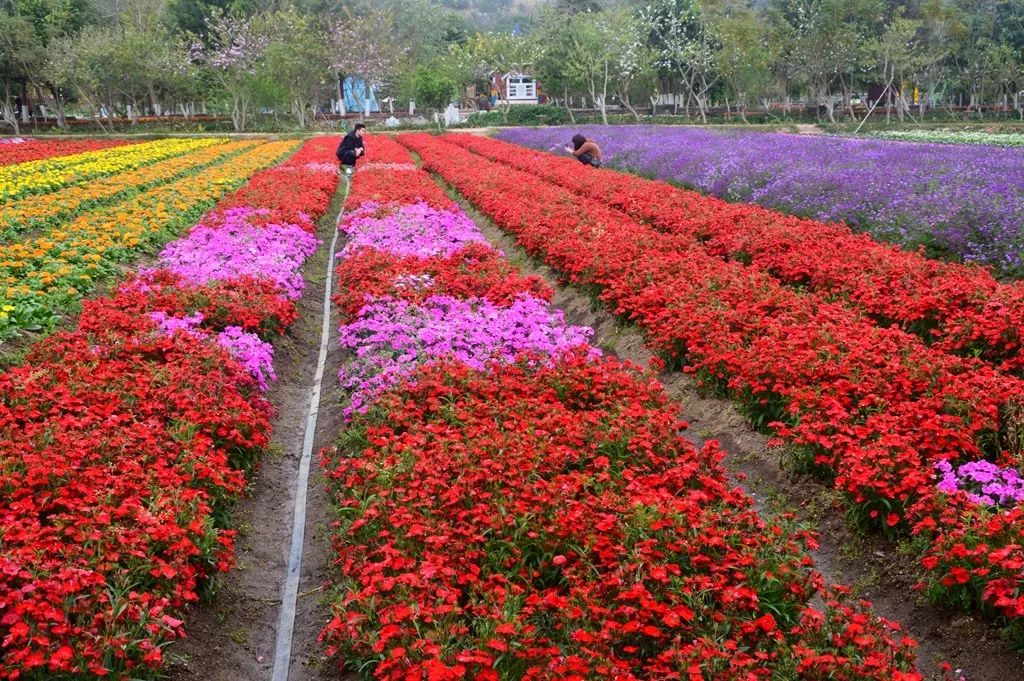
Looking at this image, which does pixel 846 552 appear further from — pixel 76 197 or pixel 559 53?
pixel 559 53

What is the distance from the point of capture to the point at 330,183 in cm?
2441

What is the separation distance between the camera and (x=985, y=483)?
578 centimetres

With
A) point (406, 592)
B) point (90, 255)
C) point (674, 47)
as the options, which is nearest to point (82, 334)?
point (90, 255)

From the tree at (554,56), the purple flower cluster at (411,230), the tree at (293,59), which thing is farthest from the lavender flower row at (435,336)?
the tree at (554,56)

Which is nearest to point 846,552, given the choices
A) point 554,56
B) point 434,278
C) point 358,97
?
point 434,278

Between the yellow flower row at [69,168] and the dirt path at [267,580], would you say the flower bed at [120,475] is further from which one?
the yellow flower row at [69,168]

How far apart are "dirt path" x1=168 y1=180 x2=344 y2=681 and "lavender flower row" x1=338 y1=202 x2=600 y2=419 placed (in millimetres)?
724

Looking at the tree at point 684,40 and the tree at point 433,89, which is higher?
the tree at point 684,40

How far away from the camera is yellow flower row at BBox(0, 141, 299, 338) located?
10.4 meters

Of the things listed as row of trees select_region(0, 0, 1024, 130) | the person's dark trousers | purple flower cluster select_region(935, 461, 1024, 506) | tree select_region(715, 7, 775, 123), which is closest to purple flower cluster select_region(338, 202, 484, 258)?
purple flower cluster select_region(935, 461, 1024, 506)

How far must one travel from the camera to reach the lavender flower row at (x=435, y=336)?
8.71 meters

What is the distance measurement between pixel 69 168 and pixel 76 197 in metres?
9.59

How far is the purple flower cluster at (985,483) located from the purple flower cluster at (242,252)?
903 centimetres

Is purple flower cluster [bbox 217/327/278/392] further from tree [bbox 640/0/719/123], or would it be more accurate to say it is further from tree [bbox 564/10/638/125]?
tree [bbox 640/0/719/123]
